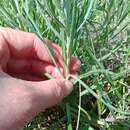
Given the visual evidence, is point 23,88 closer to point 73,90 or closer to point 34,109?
point 34,109

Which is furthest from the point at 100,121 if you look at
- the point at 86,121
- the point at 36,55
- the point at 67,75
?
the point at 36,55

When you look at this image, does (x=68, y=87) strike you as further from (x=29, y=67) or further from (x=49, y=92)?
(x=29, y=67)

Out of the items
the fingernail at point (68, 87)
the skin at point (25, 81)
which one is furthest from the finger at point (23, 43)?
the fingernail at point (68, 87)

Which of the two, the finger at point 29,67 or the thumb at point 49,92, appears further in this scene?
the finger at point 29,67

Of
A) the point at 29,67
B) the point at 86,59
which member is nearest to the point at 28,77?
the point at 29,67

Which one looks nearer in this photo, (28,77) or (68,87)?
(68,87)

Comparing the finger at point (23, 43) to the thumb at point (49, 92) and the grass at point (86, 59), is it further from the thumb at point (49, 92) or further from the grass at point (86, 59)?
the thumb at point (49, 92)
